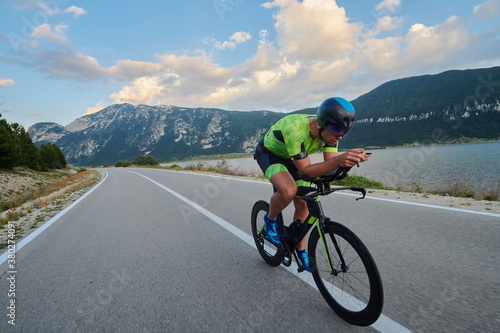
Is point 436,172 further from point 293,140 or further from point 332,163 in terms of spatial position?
point 332,163

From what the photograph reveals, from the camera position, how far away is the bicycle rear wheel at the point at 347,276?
178 cm

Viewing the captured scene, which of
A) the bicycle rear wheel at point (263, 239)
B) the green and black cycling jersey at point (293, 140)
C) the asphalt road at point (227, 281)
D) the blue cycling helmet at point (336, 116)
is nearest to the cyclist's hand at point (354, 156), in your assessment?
the blue cycling helmet at point (336, 116)

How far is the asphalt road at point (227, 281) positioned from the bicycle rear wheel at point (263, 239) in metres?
0.13

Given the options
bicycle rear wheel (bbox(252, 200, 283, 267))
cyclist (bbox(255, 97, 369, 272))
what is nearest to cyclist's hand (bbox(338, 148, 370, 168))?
cyclist (bbox(255, 97, 369, 272))

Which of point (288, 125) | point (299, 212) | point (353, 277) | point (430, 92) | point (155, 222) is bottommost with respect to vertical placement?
point (155, 222)

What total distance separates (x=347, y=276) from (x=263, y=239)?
1365mm

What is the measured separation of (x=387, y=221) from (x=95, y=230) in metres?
5.64

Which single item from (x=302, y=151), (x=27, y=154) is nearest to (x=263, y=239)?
(x=302, y=151)

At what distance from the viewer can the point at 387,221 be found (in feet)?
15.0

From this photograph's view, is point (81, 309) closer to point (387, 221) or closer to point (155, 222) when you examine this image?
point (155, 222)

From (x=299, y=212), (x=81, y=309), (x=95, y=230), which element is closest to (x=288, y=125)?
(x=299, y=212)

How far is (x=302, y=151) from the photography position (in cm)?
229

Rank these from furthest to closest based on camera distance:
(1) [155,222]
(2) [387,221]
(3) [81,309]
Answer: (1) [155,222]
(2) [387,221]
(3) [81,309]

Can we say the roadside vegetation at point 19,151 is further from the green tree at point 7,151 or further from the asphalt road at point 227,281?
the asphalt road at point 227,281
